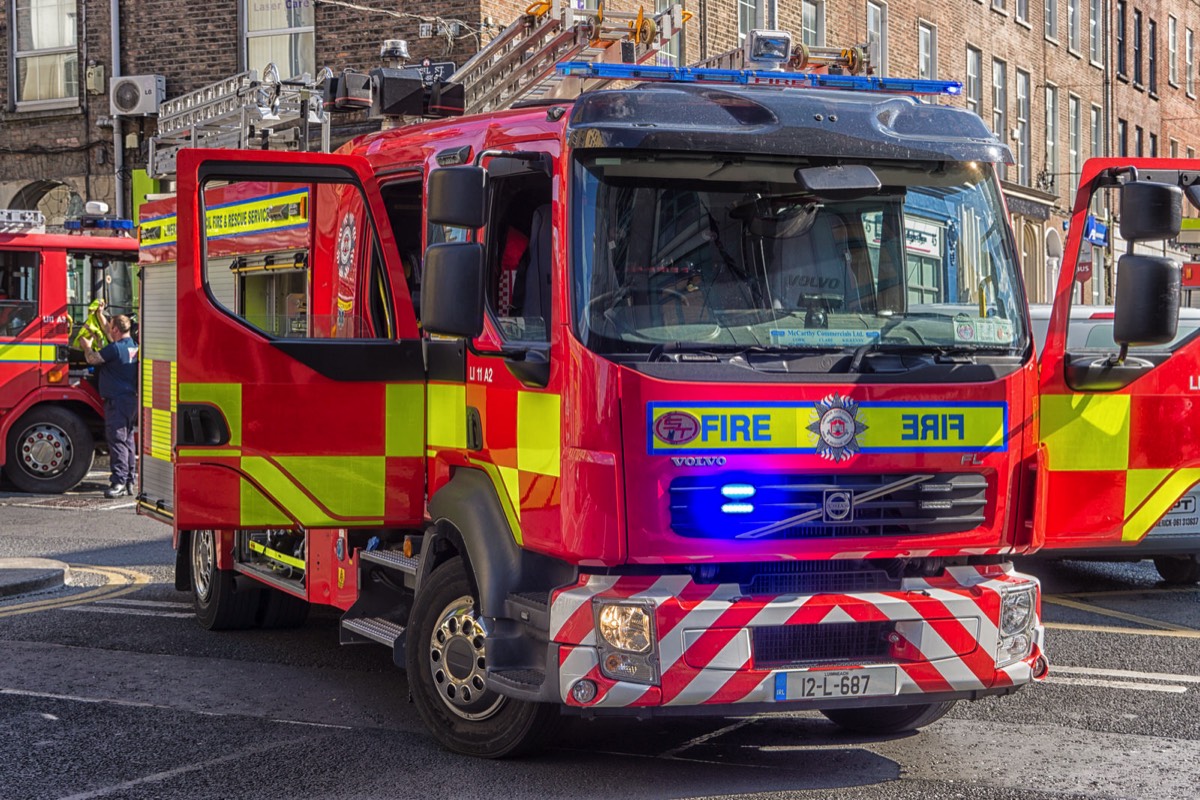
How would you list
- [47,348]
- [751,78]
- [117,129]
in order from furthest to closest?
[117,129]
[47,348]
[751,78]

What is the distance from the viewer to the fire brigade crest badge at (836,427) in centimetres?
544

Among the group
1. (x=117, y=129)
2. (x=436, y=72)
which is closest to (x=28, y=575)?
(x=436, y=72)

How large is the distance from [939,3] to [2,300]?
20678 millimetres

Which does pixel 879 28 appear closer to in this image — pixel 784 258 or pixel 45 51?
pixel 45 51

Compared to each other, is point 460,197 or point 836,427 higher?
point 460,197

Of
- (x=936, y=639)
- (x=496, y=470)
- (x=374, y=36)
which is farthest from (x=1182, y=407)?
(x=374, y=36)

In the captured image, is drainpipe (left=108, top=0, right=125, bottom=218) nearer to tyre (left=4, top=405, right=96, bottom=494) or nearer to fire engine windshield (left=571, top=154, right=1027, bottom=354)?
tyre (left=4, top=405, right=96, bottom=494)

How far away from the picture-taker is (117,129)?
837 inches

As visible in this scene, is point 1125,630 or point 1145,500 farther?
point 1125,630

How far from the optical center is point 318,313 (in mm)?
7398

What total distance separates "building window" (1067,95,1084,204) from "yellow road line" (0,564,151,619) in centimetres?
2964

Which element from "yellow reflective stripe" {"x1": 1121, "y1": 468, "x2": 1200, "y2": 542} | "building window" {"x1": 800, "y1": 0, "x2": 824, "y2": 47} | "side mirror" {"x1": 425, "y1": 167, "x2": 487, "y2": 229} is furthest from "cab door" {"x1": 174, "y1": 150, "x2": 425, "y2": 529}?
"building window" {"x1": 800, "y1": 0, "x2": 824, "y2": 47}

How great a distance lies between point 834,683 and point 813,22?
22.3 m

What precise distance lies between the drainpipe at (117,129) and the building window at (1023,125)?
770 inches
